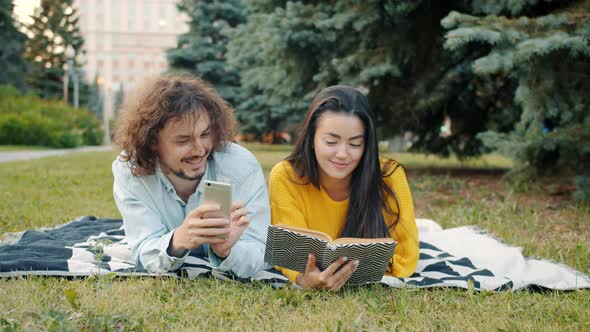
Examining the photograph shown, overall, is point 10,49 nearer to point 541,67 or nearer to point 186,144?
point 541,67

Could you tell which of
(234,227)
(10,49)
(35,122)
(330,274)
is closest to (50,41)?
(10,49)

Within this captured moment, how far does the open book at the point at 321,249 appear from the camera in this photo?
7.57 feet

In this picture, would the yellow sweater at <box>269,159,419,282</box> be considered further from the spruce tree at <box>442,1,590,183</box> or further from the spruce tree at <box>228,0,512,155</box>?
the spruce tree at <box>228,0,512,155</box>

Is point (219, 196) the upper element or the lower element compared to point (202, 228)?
upper

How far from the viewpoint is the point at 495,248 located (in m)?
3.47

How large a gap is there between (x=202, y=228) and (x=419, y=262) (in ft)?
4.80

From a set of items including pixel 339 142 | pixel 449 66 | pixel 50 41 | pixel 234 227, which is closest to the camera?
pixel 234 227

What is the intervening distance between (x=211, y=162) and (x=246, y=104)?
54.8ft

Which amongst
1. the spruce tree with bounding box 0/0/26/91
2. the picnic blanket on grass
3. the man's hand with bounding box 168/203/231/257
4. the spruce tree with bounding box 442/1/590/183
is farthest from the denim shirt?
the spruce tree with bounding box 0/0/26/91

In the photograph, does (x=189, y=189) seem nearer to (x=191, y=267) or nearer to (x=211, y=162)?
(x=211, y=162)

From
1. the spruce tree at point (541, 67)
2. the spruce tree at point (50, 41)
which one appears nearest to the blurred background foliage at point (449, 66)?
the spruce tree at point (541, 67)

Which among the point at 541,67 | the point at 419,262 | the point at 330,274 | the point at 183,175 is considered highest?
the point at 541,67

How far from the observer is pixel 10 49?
2050cm

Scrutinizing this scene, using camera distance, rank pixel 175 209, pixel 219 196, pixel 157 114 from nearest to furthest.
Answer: pixel 219 196 → pixel 157 114 → pixel 175 209
